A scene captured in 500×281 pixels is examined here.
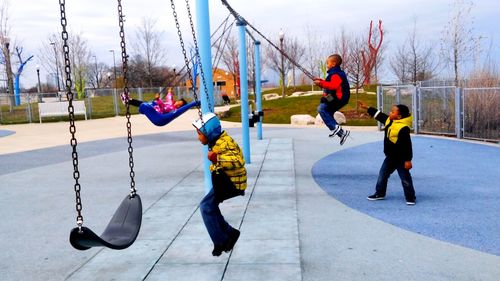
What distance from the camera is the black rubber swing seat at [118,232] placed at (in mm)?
2930

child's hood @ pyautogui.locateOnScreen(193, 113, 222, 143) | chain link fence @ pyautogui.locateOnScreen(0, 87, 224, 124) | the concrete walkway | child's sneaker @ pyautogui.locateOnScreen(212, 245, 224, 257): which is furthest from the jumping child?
chain link fence @ pyautogui.locateOnScreen(0, 87, 224, 124)

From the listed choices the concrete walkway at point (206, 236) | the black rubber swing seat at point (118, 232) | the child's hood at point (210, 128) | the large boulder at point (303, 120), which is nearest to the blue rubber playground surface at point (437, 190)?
the concrete walkway at point (206, 236)

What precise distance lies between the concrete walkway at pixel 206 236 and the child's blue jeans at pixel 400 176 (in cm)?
76

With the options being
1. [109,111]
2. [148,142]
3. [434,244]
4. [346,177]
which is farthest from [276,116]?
[434,244]

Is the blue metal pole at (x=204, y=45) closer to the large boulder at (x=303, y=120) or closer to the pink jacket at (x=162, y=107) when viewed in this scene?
the pink jacket at (x=162, y=107)

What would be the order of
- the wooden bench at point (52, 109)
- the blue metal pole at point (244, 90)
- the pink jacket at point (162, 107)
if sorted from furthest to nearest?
the wooden bench at point (52, 109), the blue metal pole at point (244, 90), the pink jacket at point (162, 107)

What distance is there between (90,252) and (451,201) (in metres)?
5.08

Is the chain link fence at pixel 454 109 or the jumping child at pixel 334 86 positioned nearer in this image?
the jumping child at pixel 334 86

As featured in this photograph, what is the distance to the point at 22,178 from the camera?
9500mm

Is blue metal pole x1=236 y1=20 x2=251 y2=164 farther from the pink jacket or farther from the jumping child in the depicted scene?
the jumping child

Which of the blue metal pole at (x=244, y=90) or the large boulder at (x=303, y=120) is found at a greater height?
the blue metal pole at (x=244, y=90)

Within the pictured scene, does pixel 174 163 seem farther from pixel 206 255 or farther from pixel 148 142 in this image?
pixel 206 255

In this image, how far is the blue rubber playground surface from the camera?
17.6 ft

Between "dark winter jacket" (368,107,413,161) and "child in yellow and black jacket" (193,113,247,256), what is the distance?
3.06m
